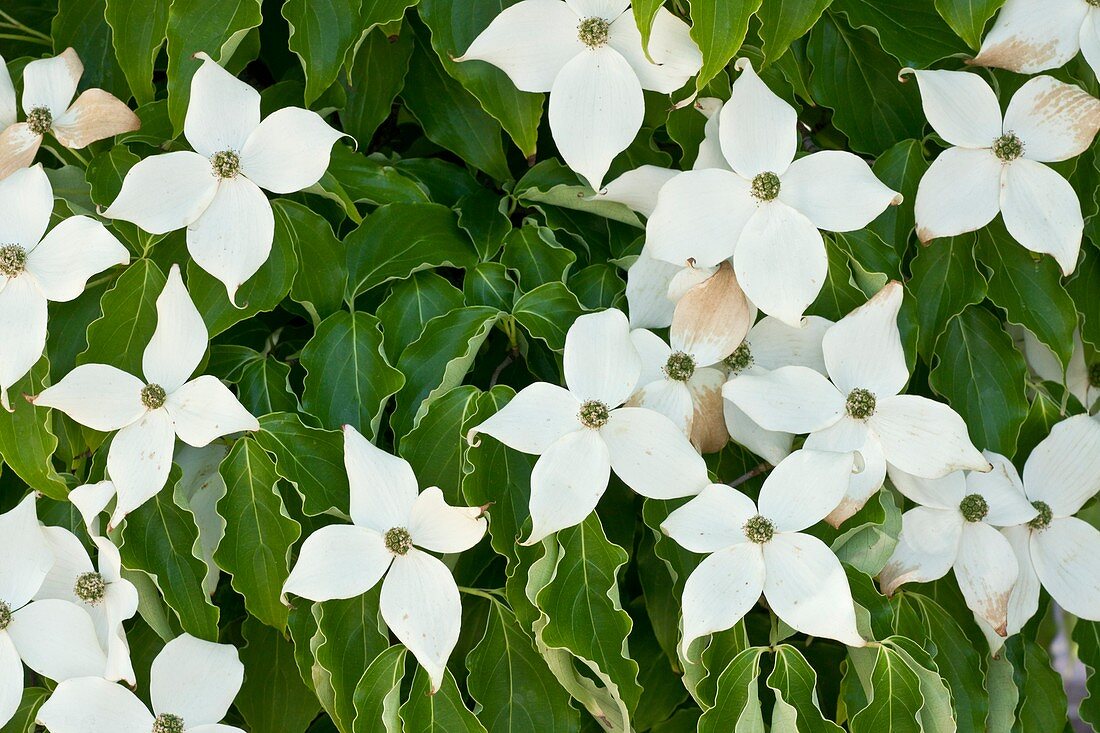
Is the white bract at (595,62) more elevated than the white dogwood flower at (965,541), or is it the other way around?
the white bract at (595,62)

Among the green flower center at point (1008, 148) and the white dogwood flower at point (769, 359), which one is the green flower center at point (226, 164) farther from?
the green flower center at point (1008, 148)

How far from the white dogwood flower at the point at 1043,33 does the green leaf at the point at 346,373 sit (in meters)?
0.46

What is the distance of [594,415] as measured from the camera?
0.60m

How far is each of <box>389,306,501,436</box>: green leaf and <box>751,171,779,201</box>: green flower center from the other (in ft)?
0.61

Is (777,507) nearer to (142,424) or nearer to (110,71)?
(142,424)

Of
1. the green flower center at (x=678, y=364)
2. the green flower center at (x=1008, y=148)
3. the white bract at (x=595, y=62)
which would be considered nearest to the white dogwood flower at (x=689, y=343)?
the green flower center at (x=678, y=364)

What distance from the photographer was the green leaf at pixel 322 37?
649 mm

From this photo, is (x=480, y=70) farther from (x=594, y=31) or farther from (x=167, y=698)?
(x=167, y=698)

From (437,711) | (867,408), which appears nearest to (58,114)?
(437,711)

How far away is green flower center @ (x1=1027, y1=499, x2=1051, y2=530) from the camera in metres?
0.73

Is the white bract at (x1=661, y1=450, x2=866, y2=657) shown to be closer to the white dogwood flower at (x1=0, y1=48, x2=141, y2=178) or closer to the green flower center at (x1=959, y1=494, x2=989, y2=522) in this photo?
the green flower center at (x1=959, y1=494, x2=989, y2=522)

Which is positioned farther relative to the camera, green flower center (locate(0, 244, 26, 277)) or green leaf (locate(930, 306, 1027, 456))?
green leaf (locate(930, 306, 1027, 456))

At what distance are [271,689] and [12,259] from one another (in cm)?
36

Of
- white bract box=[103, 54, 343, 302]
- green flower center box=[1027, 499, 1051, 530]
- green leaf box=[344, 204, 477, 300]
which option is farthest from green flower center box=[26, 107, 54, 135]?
green flower center box=[1027, 499, 1051, 530]
